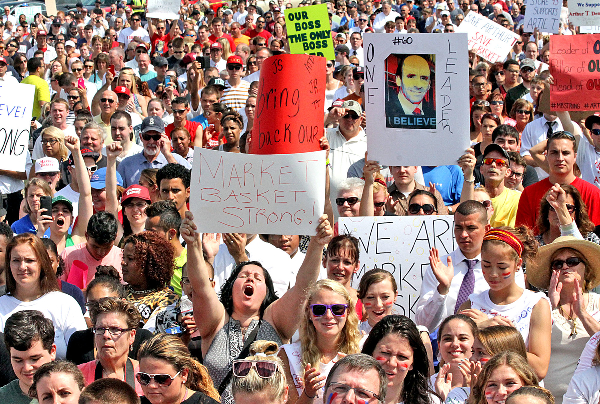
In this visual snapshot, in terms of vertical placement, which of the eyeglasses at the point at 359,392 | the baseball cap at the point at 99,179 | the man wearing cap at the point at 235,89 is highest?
the man wearing cap at the point at 235,89

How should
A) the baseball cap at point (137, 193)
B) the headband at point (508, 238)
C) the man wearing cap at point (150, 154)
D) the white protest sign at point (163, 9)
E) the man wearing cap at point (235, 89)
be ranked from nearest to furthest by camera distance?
the headband at point (508, 238) < the baseball cap at point (137, 193) < the man wearing cap at point (150, 154) < the man wearing cap at point (235, 89) < the white protest sign at point (163, 9)

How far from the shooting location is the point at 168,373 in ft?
14.2

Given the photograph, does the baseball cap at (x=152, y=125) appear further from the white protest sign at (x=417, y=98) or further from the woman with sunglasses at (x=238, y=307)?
the woman with sunglasses at (x=238, y=307)

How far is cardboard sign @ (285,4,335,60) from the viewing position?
12172 mm

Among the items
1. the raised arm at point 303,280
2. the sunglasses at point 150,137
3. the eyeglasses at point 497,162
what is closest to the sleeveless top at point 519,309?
the raised arm at point 303,280

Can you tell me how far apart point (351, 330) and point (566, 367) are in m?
1.37

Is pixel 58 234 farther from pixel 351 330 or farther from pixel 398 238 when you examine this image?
pixel 351 330

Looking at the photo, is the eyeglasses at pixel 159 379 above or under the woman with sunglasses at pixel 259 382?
under

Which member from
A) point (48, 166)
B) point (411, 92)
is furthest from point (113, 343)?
point (48, 166)

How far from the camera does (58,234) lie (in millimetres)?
7273

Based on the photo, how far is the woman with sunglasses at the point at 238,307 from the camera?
4.89 metres

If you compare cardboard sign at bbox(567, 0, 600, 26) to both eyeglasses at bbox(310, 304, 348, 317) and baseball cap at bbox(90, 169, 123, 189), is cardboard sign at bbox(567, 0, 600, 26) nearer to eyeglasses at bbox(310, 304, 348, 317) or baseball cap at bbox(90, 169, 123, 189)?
baseball cap at bbox(90, 169, 123, 189)

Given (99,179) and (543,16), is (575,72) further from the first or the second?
(543,16)

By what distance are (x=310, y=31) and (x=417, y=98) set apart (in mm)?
5814
